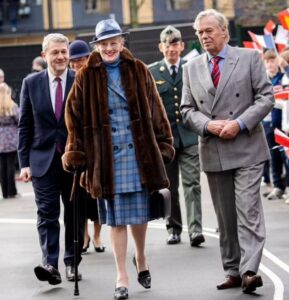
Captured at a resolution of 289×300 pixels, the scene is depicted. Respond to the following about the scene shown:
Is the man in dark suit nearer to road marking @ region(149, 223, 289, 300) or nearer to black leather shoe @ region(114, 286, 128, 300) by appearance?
black leather shoe @ region(114, 286, 128, 300)

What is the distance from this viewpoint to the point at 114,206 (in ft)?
30.8

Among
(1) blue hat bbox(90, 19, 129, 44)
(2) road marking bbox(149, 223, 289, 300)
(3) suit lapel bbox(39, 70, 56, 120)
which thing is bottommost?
(2) road marking bbox(149, 223, 289, 300)

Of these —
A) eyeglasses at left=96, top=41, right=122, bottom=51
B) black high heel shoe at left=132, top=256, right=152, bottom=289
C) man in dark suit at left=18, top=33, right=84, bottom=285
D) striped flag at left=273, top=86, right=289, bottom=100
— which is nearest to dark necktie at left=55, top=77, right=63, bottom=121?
man in dark suit at left=18, top=33, right=84, bottom=285

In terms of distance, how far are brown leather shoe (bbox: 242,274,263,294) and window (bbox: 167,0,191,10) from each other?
49459 mm

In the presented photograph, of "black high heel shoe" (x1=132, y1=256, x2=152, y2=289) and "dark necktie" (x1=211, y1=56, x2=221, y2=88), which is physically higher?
"dark necktie" (x1=211, y1=56, x2=221, y2=88)

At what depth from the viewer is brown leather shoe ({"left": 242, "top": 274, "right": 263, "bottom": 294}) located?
9.07 m

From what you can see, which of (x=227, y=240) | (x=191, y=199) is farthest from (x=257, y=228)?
(x=191, y=199)

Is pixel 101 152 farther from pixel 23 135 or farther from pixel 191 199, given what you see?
pixel 191 199

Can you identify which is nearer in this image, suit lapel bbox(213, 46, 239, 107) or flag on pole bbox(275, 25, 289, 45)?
suit lapel bbox(213, 46, 239, 107)

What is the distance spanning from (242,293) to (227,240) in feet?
1.68

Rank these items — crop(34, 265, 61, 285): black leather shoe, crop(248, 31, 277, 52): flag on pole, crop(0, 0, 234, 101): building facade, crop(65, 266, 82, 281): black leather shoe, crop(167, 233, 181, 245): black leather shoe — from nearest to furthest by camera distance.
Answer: crop(34, 265, 61, 285): black leather shoe → crop(65, 266, 82, 281): black leather shoe → crop(167, 233, 181, 245): black leather shoe → crop(248, 31, 277, 52): flag on pole → crop(0, 0, 234, 101): building facade

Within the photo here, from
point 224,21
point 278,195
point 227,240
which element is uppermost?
point 224,21

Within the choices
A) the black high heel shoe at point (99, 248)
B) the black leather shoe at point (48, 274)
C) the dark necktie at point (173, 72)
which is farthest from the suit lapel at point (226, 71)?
the black high heel shoe at point (99, 248)

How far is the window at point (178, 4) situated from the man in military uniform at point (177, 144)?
150 ft
